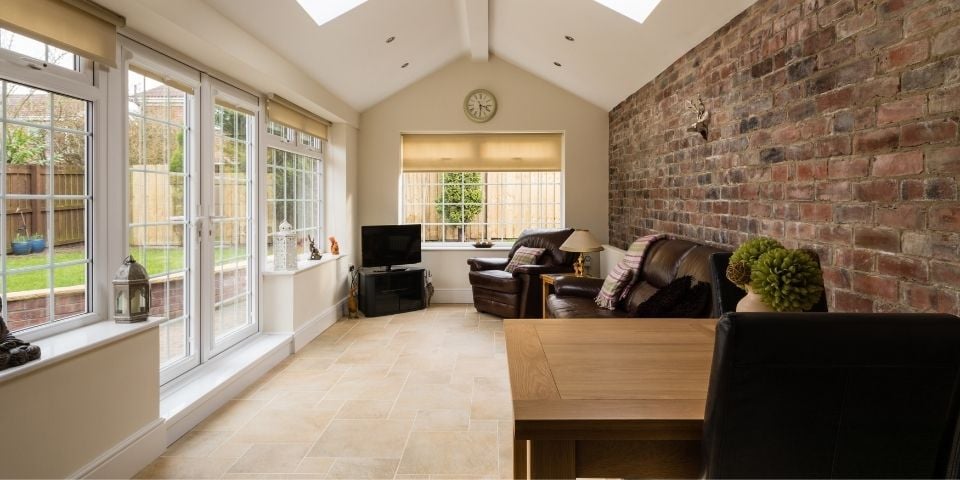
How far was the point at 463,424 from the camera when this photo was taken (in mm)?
3312

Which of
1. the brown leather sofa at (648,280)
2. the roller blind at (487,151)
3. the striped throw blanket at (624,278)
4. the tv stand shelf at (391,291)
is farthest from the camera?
the roller blind at (487,151)

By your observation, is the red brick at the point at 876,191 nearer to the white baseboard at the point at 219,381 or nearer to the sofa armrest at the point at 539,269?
the white baseboard at the point at 219,381

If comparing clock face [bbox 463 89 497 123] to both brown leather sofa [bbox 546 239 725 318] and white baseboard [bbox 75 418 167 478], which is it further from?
white baseboard [bbox 75 418 167 478]

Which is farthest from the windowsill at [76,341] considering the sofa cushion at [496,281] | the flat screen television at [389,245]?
the sofa cushion at [496,281]

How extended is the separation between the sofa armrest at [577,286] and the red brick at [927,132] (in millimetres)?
2915

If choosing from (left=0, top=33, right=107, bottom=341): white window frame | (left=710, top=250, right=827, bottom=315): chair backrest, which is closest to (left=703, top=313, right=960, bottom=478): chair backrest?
(left=710, top=250, right=827, bottom=315): chair backrest

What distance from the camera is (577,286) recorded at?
16.3 feet

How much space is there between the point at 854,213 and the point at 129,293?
10.7 ft

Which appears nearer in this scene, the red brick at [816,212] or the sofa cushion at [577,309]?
the red brick at [816,212]

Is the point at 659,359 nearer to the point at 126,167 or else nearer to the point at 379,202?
the point at 126,167

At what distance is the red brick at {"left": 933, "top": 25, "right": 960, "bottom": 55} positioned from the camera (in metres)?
1.85

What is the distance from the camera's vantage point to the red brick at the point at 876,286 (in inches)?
85.0

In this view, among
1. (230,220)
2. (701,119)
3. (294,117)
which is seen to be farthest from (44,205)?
(701,119)

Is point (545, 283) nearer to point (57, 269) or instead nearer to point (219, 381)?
point (219, 381)
